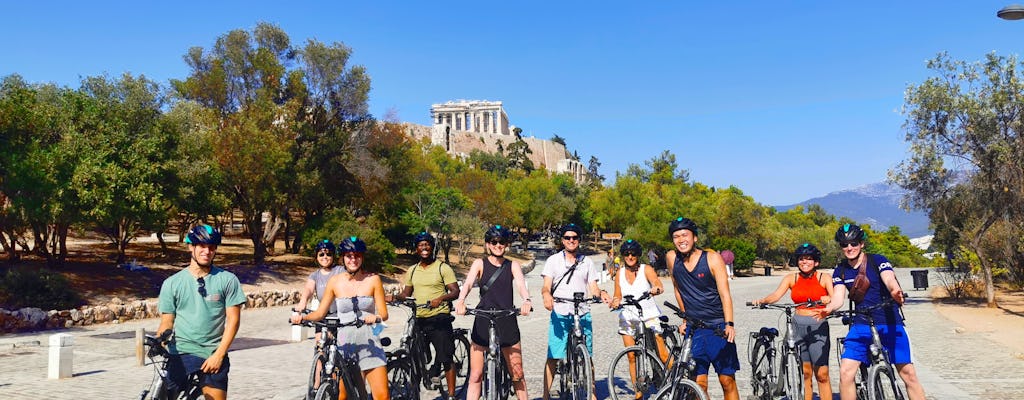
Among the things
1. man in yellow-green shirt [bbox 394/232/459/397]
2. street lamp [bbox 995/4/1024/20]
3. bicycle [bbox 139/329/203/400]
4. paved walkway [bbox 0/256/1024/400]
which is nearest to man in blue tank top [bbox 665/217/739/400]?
man in yellow-green shirt [bbox 394/232/459/397]

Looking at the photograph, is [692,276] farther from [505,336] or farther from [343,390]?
[343,390]

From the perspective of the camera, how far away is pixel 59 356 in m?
10.6

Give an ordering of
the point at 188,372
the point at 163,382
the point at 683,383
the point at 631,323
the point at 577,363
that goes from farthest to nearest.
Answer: the point at 631,323 < the point at 577,363 < the point at 683,383 < the point at 188,372 < the point at 163,382

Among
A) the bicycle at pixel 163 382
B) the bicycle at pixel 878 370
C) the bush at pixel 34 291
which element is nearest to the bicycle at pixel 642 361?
the bicycle at pixel 878 370

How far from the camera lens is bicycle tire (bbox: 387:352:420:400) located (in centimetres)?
748

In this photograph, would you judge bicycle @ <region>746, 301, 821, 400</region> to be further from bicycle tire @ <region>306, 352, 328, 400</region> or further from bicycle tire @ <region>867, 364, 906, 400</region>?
bicycle tire @ <region>306, 352, 328, 400</region>

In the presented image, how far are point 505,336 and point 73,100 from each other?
78.3 ft

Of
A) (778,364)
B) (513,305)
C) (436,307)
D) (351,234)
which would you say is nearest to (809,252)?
(778,364)

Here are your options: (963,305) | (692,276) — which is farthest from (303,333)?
(963,305)

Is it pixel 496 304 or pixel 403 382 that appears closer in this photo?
pixel 496 304

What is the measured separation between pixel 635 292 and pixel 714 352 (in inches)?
88.3

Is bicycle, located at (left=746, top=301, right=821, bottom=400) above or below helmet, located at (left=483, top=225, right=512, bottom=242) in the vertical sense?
below

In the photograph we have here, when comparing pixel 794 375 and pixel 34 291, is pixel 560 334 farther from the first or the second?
pixel 34 291

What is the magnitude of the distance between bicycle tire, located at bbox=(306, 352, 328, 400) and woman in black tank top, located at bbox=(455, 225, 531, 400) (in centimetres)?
125
